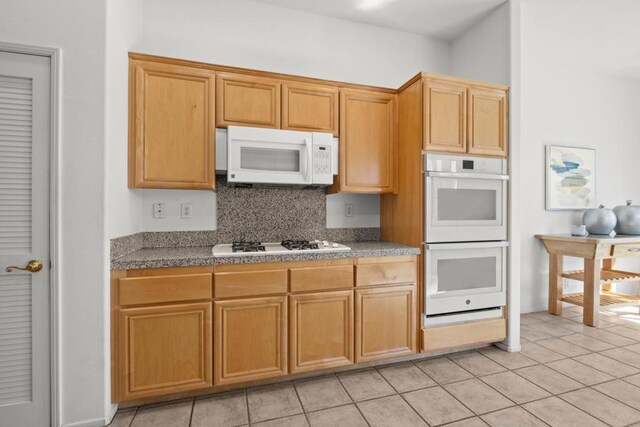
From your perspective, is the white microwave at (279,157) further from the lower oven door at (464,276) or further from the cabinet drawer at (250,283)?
the lower oven door at (464,276)

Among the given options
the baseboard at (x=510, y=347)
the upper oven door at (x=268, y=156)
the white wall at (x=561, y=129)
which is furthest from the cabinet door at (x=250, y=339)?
the white wall at (x=561, y=129)

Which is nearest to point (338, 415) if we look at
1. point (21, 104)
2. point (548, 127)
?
point (21, 104)

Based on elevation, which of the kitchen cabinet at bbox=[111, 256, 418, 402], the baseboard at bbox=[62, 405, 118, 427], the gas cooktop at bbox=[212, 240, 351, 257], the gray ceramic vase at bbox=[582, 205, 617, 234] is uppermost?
the gray ceramic vase at bbox=[582, 205, 617, 234]

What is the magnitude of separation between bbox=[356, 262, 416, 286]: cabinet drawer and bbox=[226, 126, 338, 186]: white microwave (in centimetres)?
A: 72

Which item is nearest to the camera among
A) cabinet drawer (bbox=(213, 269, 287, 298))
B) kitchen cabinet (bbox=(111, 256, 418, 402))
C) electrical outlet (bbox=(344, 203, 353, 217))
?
kitchen cabinet (bbox=(111, 256, 418, 402))

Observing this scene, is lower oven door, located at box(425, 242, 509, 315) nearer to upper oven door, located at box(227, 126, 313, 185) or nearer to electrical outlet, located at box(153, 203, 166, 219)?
upper oven door, located at box(227, 126, 313, 185)

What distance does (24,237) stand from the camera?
1664 millimetres

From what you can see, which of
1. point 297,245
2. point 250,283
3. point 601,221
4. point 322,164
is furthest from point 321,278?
point 601,221

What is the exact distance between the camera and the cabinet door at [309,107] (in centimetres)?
241

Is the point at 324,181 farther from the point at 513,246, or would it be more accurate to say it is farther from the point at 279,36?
the point at 513,246

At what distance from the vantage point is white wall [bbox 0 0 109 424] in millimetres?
1698

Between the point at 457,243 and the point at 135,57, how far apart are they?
264 centimetres

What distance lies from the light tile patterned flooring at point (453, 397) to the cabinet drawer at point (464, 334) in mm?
143

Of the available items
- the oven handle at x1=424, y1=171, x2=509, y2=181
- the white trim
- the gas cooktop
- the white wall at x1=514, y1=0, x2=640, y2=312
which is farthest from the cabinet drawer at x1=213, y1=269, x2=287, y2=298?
the white wall at x1=514, y1=0, x2=640, y2=312
